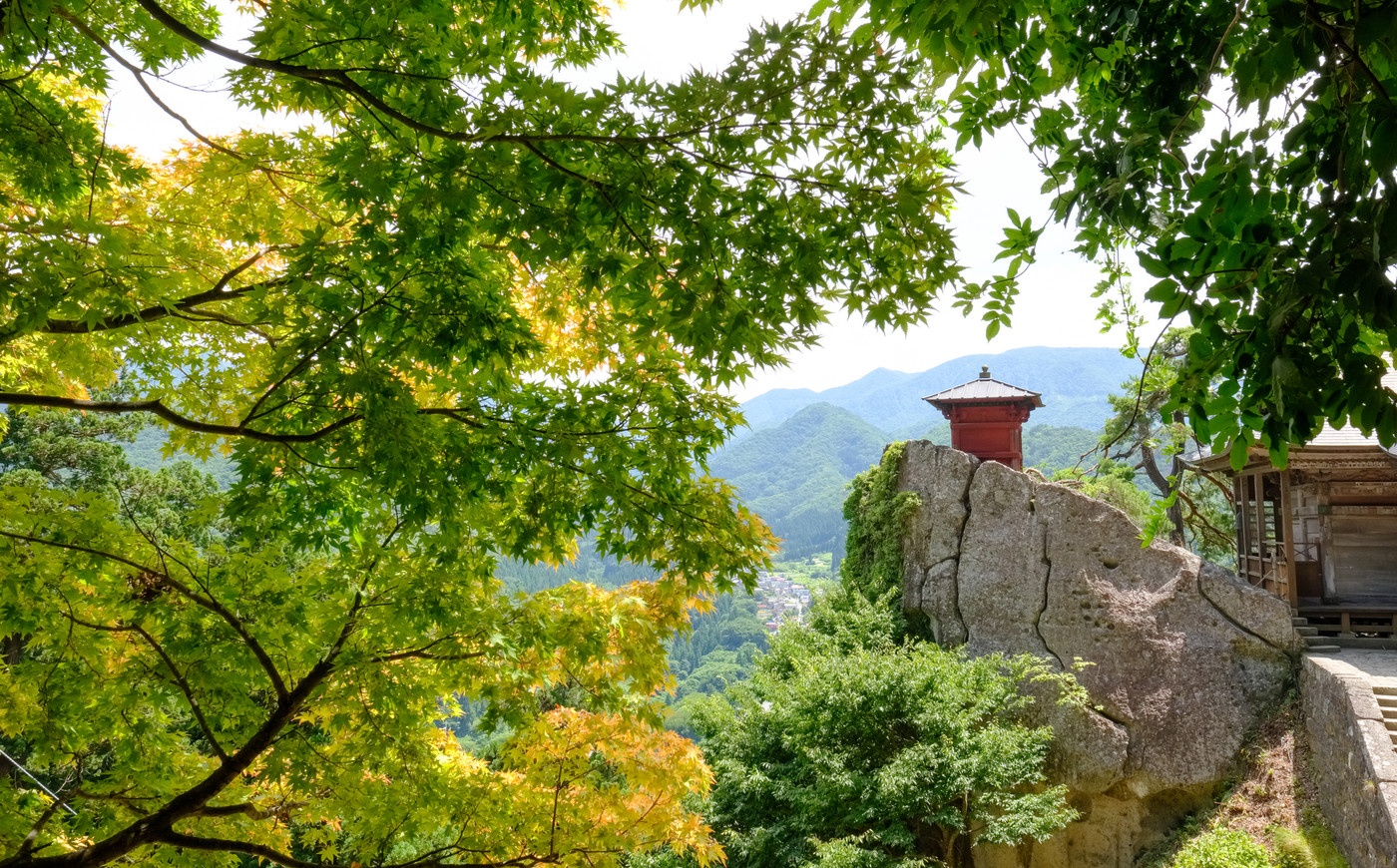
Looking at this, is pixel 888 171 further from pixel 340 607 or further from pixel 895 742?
pixel 895 742

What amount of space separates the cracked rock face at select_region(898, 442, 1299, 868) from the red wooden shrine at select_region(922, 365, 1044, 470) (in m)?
1.67

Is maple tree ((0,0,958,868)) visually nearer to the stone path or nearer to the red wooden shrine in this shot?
the stone path

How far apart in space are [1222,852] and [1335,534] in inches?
231

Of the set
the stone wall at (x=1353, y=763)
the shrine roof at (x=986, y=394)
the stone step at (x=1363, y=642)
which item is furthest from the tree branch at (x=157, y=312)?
the stone step at (x=1363, y=642)

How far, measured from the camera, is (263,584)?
3906 millimetres

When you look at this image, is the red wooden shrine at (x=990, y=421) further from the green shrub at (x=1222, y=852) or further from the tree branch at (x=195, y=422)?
the tree branch at (x=195, y=422)

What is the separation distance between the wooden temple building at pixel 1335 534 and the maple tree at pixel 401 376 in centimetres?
1015

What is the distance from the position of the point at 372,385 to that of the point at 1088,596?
36.3 feet

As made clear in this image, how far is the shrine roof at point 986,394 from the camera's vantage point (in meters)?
13.3

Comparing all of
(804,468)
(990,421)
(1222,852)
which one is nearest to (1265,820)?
(1222,852)

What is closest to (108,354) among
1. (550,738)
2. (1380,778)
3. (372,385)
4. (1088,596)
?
(372,385)

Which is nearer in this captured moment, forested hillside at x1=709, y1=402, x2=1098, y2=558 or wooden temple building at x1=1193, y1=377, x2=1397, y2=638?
wooden temple building at x1=1193, y1=377, x2=1397, y2=638

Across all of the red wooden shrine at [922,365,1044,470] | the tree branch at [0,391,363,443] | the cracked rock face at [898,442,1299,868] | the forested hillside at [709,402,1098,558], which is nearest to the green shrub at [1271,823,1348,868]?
the cracked rock face at [898,442,1299,868]

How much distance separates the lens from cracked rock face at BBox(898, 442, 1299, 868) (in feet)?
32.6
